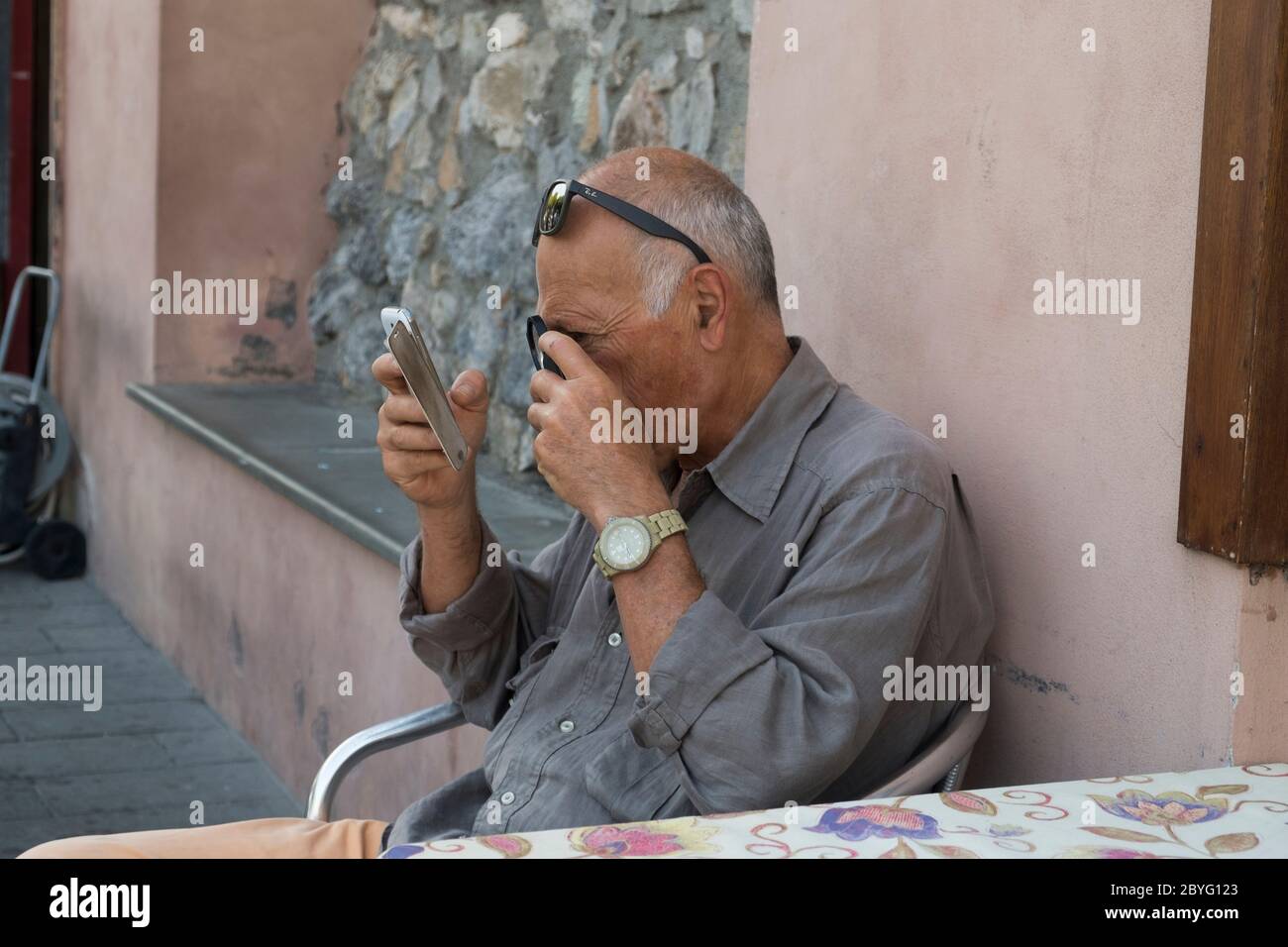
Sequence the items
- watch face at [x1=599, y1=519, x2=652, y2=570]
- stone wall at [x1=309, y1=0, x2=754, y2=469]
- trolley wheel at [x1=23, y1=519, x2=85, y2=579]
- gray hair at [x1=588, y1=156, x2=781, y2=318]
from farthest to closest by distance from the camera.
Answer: trolley wheel at [x1=23, y1=519, x2=85, y2=579], stone wall at [x1=309, y1=0, x2=754, y2=469], gray hair at [x1=588, y1=156, x2=781, y2=318], watch face at [x1=599, y1=519, x2=652, y2=570]

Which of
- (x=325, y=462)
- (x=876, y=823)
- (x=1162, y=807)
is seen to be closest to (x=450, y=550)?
(x=876, y=823)

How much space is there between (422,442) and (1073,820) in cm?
107

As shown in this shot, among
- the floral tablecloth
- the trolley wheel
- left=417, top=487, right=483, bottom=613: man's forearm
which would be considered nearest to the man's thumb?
left=417, top=487, right=483, bottom=613: man's forearm

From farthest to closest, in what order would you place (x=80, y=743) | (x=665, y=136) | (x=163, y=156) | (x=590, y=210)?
1. (x=163, y=156)
2. (x=80, y=743)
3. (x=665, y=136)
4. (x=590, y=210)

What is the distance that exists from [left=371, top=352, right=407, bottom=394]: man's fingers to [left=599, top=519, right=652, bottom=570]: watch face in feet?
1.42

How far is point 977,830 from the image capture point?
1.48m

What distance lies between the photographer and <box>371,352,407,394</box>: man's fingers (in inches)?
85.3

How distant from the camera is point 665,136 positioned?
376 centimetres

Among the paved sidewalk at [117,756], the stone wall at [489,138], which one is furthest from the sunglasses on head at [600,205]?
the paved sidewalk at [117,756]

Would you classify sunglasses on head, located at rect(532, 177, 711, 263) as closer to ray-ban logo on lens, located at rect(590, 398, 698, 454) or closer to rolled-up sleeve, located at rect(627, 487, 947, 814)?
ray-ban logo on lens, located at rect(590, 398, 698, 454)

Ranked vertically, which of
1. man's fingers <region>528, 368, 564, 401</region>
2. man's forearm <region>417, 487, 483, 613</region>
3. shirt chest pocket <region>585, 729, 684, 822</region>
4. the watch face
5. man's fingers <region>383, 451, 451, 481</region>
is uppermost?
man's fingers <region>528, 368, 564, 401</region>

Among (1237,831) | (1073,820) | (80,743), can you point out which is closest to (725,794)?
(1073,820)
